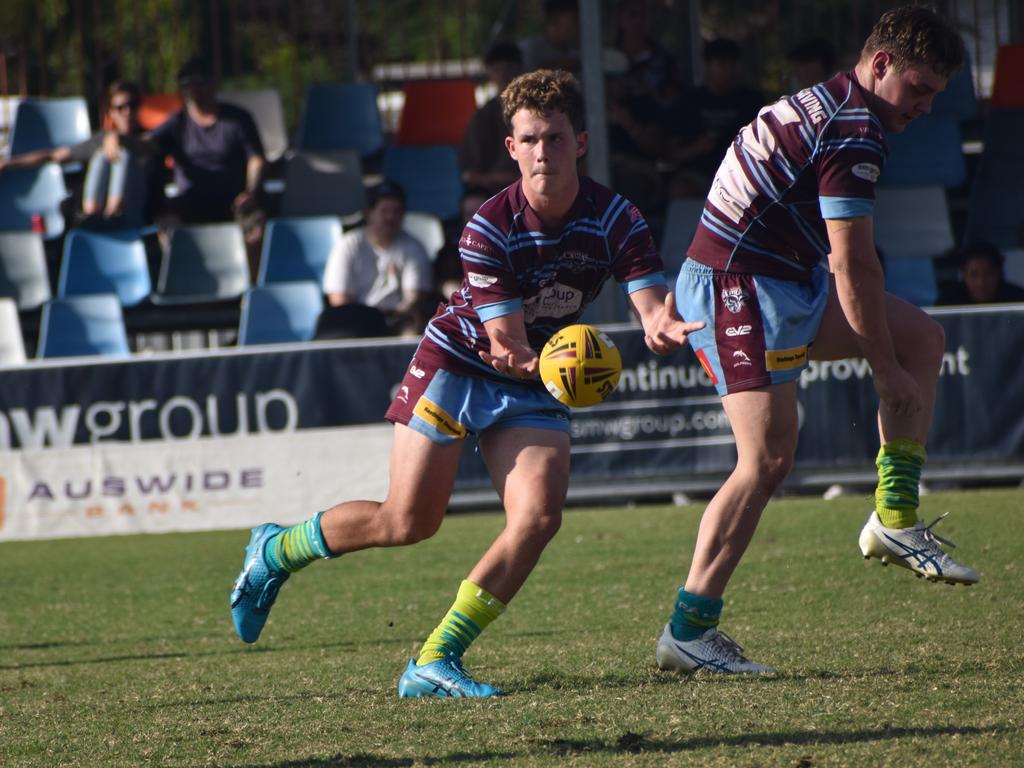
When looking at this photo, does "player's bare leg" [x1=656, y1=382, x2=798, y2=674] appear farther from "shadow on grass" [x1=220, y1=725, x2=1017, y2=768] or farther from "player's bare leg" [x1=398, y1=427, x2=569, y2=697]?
"shadow on grass" [x1=220, y1=725, x2=1017, y2=768]

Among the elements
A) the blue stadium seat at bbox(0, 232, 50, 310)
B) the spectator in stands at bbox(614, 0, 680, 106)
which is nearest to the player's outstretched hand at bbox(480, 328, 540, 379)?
the spectator in stands at bbox(614, 0, 680, 106)

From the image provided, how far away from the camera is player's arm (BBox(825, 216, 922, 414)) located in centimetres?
446

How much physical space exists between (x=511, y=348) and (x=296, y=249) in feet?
28.5

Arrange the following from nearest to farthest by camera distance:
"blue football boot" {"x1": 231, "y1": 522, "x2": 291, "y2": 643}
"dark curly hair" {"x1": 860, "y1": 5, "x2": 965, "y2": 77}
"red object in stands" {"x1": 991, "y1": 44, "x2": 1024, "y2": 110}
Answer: "dark curly hair" {"x1": 860, "y1": 5, "x2": 965, "y2": 77}, "blue football boot" {"x1": 231, "y1": 522, "x2": 291, "y2": 643}, "red object in stands" {"x1": 991, "y1": 44, "x2": 1024, "y2": 110}

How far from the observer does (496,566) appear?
15.3 ft

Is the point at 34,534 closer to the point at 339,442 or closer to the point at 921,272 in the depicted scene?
the point at 339,442

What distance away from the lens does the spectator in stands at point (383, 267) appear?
1144cm

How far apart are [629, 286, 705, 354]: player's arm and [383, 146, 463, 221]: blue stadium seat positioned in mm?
9587

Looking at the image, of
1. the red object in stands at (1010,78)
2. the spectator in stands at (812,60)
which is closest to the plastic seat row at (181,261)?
the spectator in stands at (812,60)

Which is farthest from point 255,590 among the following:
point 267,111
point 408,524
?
point 267,111

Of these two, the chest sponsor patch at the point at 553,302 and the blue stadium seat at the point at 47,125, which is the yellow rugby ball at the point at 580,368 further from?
the blue stadium seat at the point at 47,125

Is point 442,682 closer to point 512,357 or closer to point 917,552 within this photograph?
point 512,357

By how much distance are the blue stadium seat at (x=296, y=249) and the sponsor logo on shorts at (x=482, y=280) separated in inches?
326

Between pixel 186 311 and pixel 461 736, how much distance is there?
377 inches
